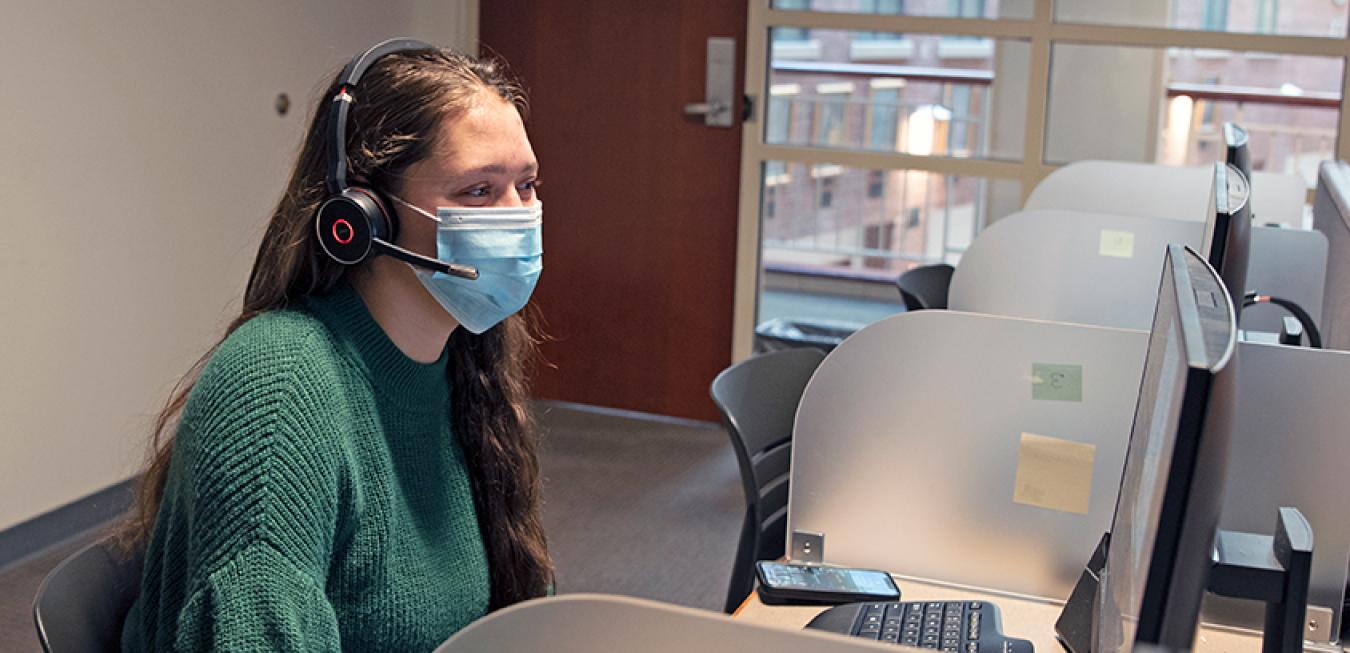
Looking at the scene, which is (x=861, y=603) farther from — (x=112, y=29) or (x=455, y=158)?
(x=112, y=29)

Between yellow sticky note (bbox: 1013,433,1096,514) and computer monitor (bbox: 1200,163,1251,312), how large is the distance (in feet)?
0.82

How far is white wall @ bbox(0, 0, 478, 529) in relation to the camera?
3.12 metres

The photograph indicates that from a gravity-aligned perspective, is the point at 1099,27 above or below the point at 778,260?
above

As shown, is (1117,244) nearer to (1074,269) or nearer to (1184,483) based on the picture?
(1074,269)

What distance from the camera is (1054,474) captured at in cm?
165

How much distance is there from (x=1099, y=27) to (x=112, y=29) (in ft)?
8.51

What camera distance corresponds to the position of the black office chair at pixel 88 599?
1255 millimetres

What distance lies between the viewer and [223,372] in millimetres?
1254

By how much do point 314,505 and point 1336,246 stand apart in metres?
1.71

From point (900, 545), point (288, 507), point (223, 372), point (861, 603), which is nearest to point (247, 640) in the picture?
point (288, 507)

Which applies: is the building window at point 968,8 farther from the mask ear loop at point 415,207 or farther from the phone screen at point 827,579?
the mask ear loop at point 415,207

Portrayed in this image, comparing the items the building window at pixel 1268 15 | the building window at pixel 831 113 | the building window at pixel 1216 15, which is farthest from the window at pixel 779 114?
the building window at pixel 1268 15

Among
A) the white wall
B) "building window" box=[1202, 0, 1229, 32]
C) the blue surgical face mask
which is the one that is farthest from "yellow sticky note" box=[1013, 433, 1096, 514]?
"building window" box=[1202, 0, 1229, 32]

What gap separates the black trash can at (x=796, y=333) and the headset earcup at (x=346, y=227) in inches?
112
